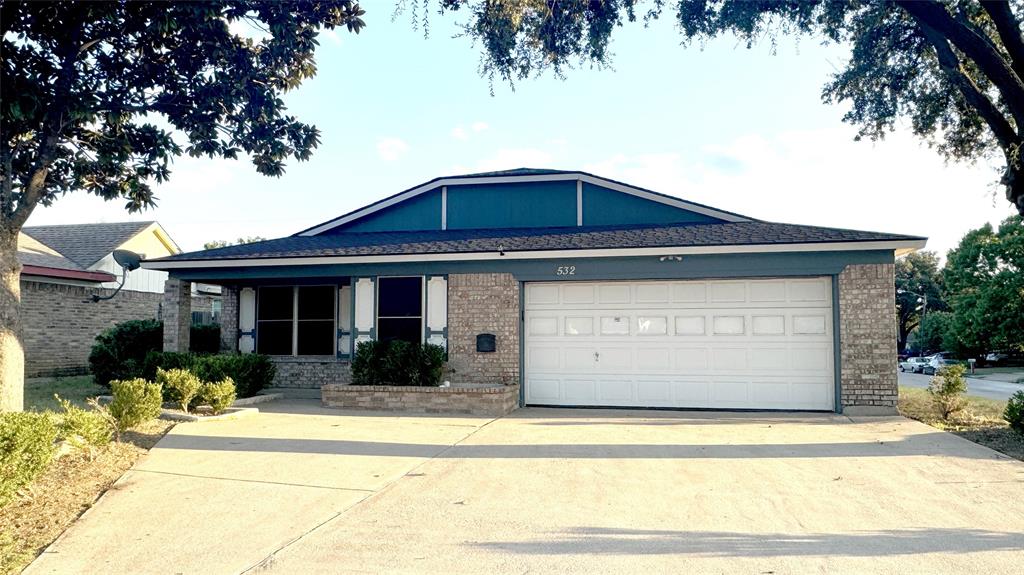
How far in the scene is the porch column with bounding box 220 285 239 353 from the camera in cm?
1605

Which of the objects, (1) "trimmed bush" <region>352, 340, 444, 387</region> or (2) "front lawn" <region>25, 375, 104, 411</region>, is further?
(1) "trimmed bush" <region>352, 340, 444, 387</region>

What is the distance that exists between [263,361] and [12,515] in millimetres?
8111

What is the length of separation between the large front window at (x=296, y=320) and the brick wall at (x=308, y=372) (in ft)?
1.43

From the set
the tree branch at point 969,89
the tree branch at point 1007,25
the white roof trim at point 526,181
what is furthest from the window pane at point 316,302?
the tree branch at point 1007,25

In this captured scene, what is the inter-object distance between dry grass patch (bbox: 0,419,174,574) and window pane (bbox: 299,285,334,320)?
24.6ft

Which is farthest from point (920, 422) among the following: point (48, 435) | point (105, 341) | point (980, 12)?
point (105, 341)

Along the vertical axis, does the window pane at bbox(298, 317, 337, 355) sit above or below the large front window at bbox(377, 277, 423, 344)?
below

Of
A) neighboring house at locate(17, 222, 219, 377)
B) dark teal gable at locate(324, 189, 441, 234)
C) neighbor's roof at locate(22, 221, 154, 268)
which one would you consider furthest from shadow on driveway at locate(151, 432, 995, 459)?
neighbor's roof at locate(22, 221, 154, 268)

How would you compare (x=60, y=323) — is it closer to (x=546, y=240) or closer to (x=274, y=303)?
(x=274, y=303)

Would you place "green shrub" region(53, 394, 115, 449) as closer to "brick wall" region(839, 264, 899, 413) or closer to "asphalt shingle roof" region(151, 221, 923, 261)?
"asphalt shingle roof" region(151, 221, 923, 261)

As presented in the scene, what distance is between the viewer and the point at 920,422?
10.5 meters

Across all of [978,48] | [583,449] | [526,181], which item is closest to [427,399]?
[583,449]

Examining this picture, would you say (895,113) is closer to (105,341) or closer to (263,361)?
(263,361)

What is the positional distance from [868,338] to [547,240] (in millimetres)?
6116
